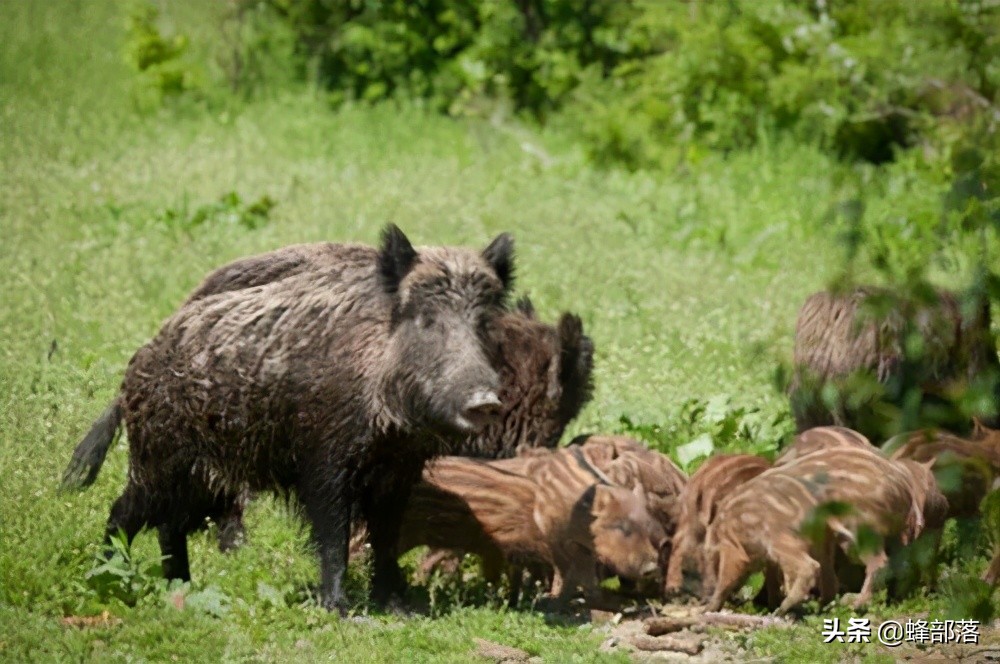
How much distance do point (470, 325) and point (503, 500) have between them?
31.9 inches

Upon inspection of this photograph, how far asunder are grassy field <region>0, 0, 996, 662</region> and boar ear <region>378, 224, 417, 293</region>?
3.62 ft

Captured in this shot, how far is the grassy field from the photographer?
5.46m

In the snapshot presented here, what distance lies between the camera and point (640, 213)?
446 inches

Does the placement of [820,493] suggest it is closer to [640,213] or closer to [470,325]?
[470,325]

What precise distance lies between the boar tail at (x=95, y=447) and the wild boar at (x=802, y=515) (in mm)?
2264

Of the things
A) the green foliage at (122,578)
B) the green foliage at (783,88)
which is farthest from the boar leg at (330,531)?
the green foliage at (783,88)

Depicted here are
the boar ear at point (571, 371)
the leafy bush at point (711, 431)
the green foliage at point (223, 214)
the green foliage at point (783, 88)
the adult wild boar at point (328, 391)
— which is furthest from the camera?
the green foliage at point (783, 88)

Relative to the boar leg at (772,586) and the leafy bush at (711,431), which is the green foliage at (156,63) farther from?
the boar leg at (772,586)

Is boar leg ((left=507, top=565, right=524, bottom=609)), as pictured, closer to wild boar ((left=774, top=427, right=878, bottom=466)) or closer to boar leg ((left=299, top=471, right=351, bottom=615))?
boar leg ((left=299, top=471, right=351, bottom=615))

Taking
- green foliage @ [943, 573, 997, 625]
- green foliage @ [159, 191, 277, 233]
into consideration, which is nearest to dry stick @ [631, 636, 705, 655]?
green foliage @ [943, 573, 997, 625]

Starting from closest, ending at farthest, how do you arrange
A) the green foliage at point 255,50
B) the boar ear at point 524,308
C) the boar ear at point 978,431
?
the boar ear at point 978,431 → the boar ear at point 524,308 → the green foliage at point 255,50

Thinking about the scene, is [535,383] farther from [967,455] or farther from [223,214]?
[223,214]

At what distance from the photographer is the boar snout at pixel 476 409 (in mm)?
5258

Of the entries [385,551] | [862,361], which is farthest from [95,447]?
[862,361]
